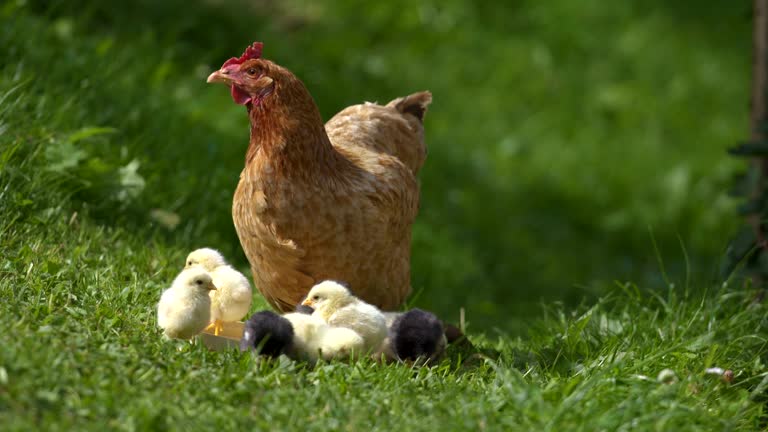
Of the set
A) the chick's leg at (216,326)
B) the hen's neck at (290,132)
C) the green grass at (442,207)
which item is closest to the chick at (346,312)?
the green grass at (442,207)

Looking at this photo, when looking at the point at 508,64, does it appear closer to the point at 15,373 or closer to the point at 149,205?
the point at 149,205

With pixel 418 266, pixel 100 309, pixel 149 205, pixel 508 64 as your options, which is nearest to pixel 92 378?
pixel 100 309

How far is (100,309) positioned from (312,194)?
1.01 meters

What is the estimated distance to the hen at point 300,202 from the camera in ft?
14.5

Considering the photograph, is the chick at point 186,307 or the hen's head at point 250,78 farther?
the hen's head at point 250,78

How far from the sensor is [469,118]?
A: 10164 mm

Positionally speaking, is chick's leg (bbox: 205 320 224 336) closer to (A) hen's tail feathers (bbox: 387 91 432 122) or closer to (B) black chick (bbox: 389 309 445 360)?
(B) black chick (bbox: 389 309 445 360)

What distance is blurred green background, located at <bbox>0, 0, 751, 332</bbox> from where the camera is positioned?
239 inches

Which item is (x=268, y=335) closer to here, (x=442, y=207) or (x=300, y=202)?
(x=300, y=202)

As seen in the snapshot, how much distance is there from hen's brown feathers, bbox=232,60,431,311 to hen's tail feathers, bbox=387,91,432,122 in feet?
3.73

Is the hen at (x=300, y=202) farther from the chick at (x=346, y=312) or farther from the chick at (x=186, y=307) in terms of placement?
the chick at (x=186, y=307)

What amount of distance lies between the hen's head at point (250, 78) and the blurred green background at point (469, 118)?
4.07 ft

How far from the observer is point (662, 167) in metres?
9.93

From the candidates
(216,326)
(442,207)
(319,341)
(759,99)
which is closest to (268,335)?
(319,341)
